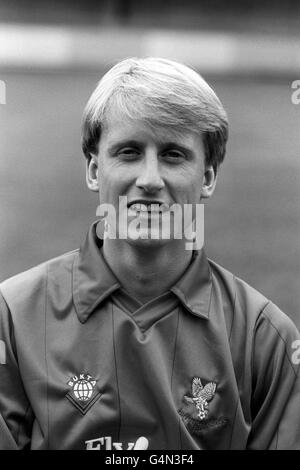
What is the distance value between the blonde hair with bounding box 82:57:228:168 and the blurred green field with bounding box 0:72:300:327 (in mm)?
415

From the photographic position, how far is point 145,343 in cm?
156

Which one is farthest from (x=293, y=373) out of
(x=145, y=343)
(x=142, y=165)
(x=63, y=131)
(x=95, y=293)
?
(x=63, y=131)

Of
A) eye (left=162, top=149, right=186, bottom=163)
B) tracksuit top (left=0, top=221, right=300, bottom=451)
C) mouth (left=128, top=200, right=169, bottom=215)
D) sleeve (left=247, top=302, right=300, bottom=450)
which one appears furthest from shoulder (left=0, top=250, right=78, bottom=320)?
sleeve (left=247, top=302, right=300, bottom=450)

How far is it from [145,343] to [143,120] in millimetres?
526

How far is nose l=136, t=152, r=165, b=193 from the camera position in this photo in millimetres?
1529

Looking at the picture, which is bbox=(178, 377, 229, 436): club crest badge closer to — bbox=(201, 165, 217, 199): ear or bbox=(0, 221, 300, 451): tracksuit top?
bbox=(0, 221, 300, 451): tracksuit top

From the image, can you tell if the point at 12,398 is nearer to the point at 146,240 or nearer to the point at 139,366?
the point at 139,366

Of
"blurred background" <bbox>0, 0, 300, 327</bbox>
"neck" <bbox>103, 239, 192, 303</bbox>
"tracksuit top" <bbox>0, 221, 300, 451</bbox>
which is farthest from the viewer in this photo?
"blurred background" <bbox>0, 0, 300, 327</bbox>

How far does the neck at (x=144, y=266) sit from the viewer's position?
1646 mm

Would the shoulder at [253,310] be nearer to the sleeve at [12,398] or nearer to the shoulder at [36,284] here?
the shoulder at [36,284]

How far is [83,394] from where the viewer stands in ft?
4.99

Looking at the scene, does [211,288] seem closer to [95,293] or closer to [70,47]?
[95,293]

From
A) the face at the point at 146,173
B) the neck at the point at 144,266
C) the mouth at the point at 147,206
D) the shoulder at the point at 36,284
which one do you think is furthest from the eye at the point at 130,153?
the shoulder at the point at 36,284

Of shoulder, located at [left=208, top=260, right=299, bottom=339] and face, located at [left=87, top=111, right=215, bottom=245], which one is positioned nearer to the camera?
face, located at [left=87, top=111, right=215, bottom=245]
